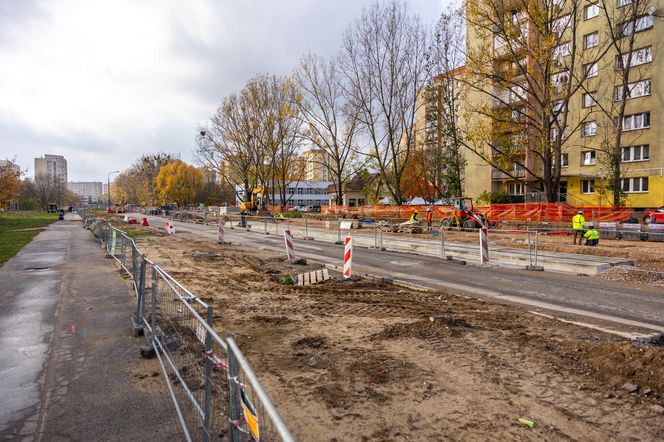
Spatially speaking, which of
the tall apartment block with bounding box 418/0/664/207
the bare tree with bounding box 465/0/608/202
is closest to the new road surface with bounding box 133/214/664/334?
the bare tree with bounding box 465/0/608/202

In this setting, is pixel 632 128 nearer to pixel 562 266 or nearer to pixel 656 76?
pixel 656 76

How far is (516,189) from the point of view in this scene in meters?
50.0

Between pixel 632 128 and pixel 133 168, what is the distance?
119681 mm

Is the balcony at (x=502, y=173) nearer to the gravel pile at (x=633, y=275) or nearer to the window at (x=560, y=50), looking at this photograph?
the window at (x=560, y=50)

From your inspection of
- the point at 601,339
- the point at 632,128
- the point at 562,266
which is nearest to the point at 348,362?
the point at 601,339

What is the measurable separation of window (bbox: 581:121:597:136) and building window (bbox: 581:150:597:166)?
159 centimetres

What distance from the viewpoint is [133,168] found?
124 m

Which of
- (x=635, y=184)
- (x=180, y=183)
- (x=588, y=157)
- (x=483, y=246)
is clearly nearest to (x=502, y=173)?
(x=588, y=157)

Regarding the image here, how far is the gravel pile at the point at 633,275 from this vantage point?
484 inches

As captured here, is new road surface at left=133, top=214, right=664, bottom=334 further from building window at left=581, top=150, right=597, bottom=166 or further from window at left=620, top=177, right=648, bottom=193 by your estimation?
building window at left=581, top=150, right=597, bottom=166

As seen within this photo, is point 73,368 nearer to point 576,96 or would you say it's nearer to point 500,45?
point 500,45

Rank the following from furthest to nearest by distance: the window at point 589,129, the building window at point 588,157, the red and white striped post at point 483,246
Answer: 1. the window at point 589,129
2. the building window at point 588,157
3. the red and white striped post at point 483,246

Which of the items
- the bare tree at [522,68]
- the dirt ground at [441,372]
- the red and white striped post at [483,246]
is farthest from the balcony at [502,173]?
the dirt ground at [441,372]

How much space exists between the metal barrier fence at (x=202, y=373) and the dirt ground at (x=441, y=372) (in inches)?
20.7
